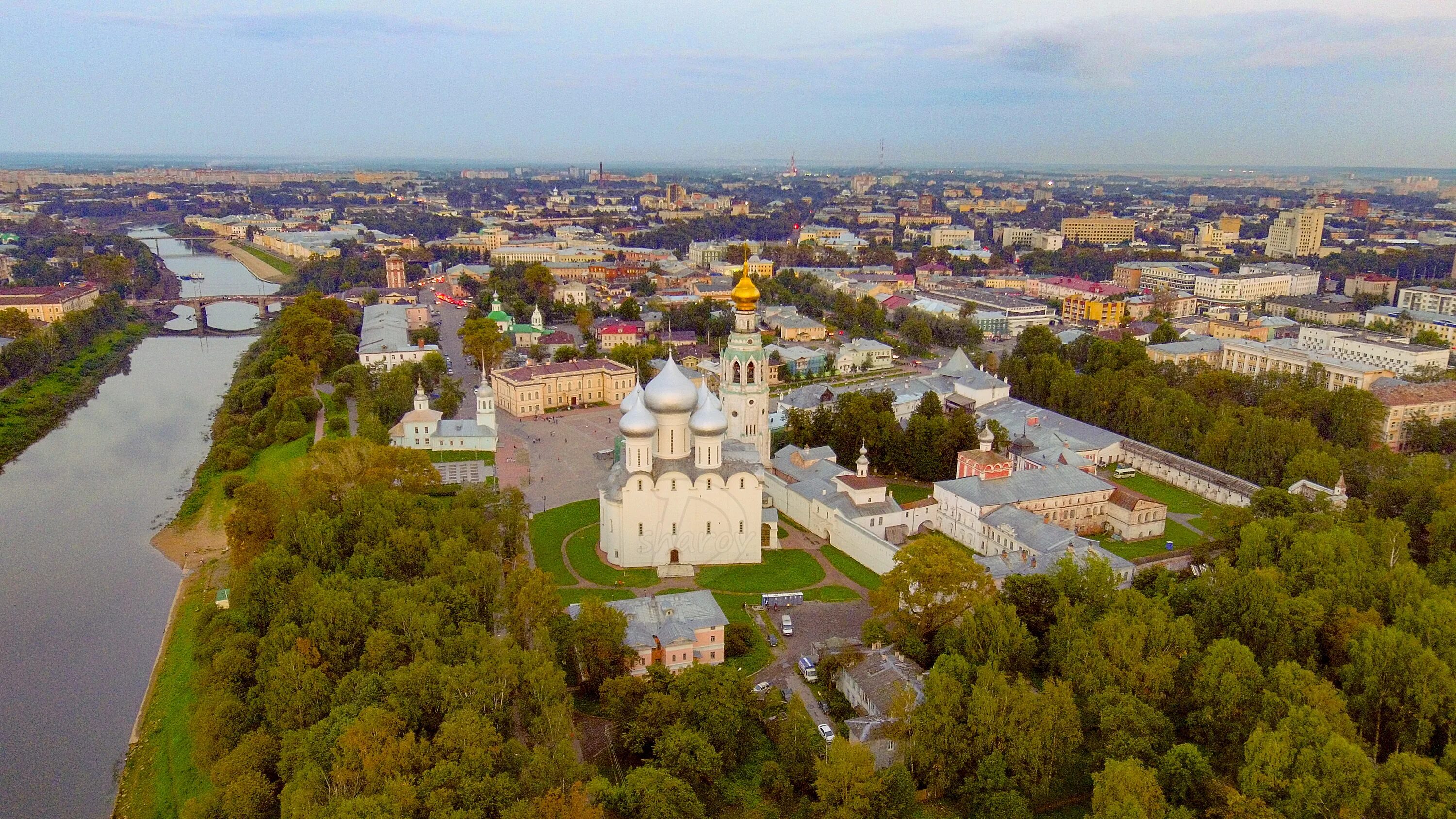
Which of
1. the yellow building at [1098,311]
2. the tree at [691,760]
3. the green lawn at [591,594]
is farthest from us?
the yellow building at [1098,311]

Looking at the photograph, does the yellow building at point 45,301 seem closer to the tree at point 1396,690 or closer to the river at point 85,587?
the river at point 85,587

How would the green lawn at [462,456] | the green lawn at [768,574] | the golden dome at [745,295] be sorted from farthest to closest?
1. the green lawn at [462,456]
2. the golden dome at [745,295]
3. the green lawn at [768,574]

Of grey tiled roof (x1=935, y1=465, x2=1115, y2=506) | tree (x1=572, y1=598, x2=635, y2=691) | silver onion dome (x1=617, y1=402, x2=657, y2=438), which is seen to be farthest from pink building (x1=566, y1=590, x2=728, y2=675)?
grey tiled roof (x1=935, y1=465, x2=1115, y2=506)

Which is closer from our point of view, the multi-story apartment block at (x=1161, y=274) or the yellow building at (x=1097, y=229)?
the multi-story apartment block at (x=1161, y=274)

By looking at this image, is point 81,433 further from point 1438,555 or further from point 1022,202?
point 1022,202

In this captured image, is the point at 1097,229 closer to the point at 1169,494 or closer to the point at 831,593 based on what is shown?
the point at 1169,494

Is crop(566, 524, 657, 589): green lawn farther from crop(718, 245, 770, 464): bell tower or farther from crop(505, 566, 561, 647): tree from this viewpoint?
crop(505, 566, 561, 647): tree

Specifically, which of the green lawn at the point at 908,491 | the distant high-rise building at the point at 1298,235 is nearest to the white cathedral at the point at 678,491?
the green lawn at the point at 908,491

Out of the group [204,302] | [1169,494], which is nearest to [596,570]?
[1169,494]
